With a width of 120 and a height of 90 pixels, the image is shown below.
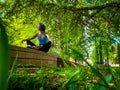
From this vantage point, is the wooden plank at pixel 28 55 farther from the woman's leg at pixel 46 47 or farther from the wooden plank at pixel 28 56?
the woman's leg at pixel 46 47

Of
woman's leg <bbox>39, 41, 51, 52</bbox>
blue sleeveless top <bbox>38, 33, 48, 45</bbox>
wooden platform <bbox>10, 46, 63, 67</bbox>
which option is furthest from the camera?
woman's leg <bbox>39, 41, 51, 52</bbox>

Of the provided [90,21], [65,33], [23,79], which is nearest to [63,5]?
[90,21]

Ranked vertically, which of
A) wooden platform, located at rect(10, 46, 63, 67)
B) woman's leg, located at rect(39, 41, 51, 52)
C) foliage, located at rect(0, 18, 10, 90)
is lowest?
foliage, located at rect(0, 18, 10, 90)

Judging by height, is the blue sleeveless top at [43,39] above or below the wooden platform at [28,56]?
above

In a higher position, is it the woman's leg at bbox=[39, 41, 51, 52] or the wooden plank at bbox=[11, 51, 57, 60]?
the woman's leg at bbox=[39, 41, 51, 52]

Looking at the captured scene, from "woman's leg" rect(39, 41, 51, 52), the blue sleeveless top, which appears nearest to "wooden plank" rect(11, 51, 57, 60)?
"woman's leg" rect(39, 41, 51, 52)

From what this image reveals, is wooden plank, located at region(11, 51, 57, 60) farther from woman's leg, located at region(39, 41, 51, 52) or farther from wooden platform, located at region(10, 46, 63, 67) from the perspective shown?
woman's leg, located at region(39, 41, 51, 52)

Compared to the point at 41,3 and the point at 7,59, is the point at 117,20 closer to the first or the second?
the point at 41,3

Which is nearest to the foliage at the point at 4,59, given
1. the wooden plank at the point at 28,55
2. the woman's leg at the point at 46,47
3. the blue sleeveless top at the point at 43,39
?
the wooden plank at the point at 28,55

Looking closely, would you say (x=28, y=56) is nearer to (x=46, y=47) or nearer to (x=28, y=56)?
(x=28, y=56)

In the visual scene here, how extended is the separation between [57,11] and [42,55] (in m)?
1.62

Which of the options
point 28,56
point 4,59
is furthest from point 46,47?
point 4,59

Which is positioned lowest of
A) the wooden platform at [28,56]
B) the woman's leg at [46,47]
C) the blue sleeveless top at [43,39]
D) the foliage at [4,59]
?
the foliage at [4,59]

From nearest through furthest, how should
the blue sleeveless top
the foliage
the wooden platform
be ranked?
the foliage → the wooden platform → the blue sleeveless top
